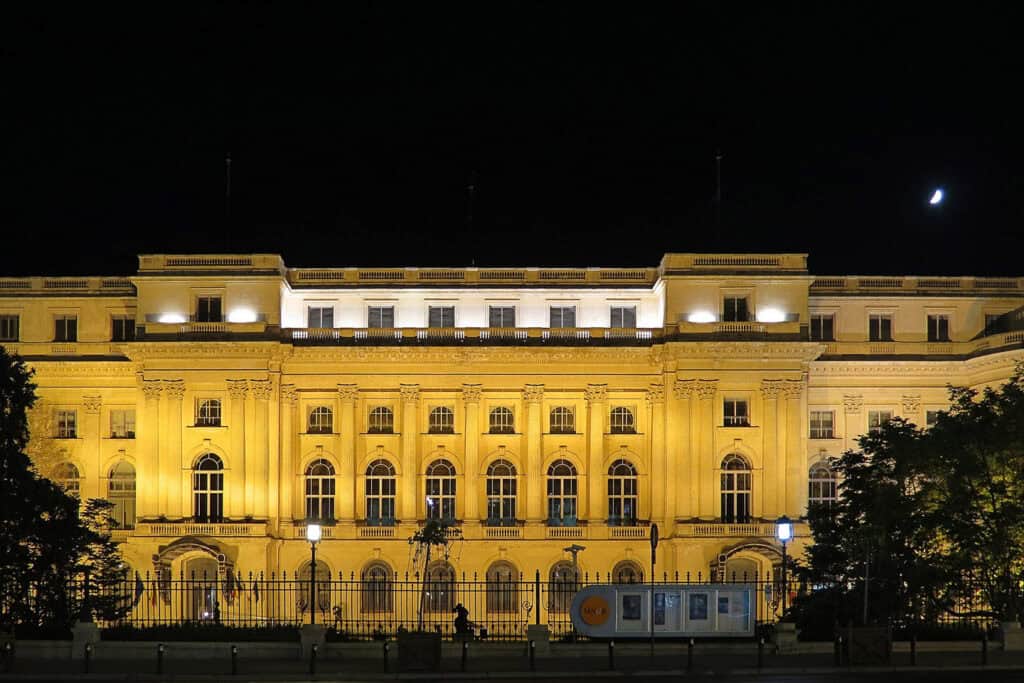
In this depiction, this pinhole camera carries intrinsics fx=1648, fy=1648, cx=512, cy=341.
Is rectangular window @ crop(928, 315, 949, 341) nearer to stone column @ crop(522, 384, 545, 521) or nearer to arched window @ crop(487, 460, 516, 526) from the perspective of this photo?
stone column @ crop(522, 384, 545, 521)

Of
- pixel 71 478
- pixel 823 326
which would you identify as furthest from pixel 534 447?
pixel 71 478

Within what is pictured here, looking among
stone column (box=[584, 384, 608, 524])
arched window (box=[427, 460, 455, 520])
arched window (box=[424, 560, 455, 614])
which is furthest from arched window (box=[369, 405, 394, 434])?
stone column (box=[584, 384, 608, 524])

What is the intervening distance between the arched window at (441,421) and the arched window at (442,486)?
1728 millimetres

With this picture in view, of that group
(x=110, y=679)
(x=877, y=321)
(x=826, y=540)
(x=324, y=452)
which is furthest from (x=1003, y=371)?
(x=110, y=679)

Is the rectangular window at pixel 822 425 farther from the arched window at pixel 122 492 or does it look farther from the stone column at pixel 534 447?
the arched window at pixel 122 492

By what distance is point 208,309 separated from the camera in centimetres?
8994

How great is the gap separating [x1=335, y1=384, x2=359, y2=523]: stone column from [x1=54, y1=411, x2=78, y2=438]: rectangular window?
15123 mm

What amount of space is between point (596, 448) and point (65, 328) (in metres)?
30.8

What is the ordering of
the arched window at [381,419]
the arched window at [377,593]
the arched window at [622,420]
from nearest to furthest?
the arched window at [377,593]
the arched window at [622,420]
the arched window at [381,419]

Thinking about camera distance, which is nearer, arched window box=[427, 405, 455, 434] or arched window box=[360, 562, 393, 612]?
arched window box=[360, 562, 393, 612]

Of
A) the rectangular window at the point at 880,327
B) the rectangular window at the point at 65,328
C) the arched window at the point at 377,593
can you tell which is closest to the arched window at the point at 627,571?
the arched window at the point at 377,593

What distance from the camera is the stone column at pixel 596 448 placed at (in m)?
89.4

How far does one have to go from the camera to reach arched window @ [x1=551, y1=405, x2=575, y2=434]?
298 ft

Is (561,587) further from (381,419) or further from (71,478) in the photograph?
(71,478)
